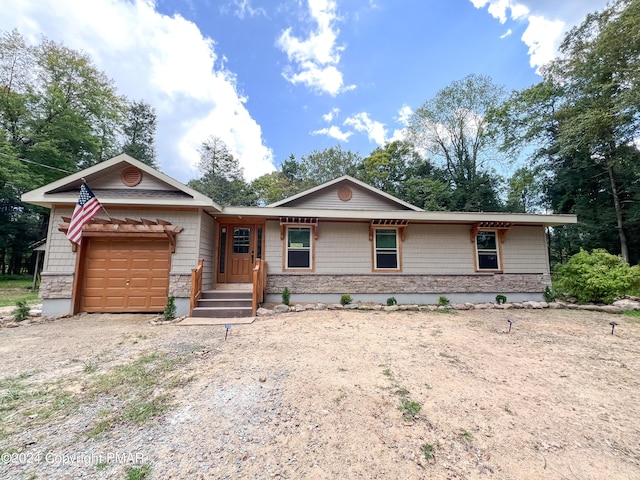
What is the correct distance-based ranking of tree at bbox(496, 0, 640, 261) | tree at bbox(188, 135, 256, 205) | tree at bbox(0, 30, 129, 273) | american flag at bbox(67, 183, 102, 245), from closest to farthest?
american flag at bbox(67, 183, 102, 245) → tree at bbox(496, 0, 640, 261) → tree at bbox(0, 30, 129, 273) → tree at bbox(188, 135, 256, 205)

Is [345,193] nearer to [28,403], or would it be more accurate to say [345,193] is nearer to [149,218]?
[149,218]

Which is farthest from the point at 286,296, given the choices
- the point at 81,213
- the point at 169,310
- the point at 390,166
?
the point at 390,166

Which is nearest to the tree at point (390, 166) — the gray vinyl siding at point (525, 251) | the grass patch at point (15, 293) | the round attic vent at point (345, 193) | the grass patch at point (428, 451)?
the round attic vent at point (345, 193)

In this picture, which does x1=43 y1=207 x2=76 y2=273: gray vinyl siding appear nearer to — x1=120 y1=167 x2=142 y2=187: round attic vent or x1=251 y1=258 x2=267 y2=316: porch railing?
x1=120 y1=167 x2=142 y2=187: round attic vent

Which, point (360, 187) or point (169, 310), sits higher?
point (360, 187)

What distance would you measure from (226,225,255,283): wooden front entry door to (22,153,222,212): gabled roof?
144 cm

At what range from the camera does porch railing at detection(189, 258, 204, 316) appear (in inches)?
260

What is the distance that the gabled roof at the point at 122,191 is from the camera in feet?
22.5

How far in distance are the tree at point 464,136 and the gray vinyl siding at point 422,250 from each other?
34.8 ft

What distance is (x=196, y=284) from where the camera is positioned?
6.79m

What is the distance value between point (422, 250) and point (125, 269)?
8.50m

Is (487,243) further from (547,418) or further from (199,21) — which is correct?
(199,21)

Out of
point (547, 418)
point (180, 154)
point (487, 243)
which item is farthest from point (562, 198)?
point (180, 154)

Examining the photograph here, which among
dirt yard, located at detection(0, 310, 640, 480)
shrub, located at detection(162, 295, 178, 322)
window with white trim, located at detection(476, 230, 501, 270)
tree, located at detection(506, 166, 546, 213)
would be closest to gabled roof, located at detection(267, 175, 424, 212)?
window with white trim, located at detection(476, 230, 501, 270)
